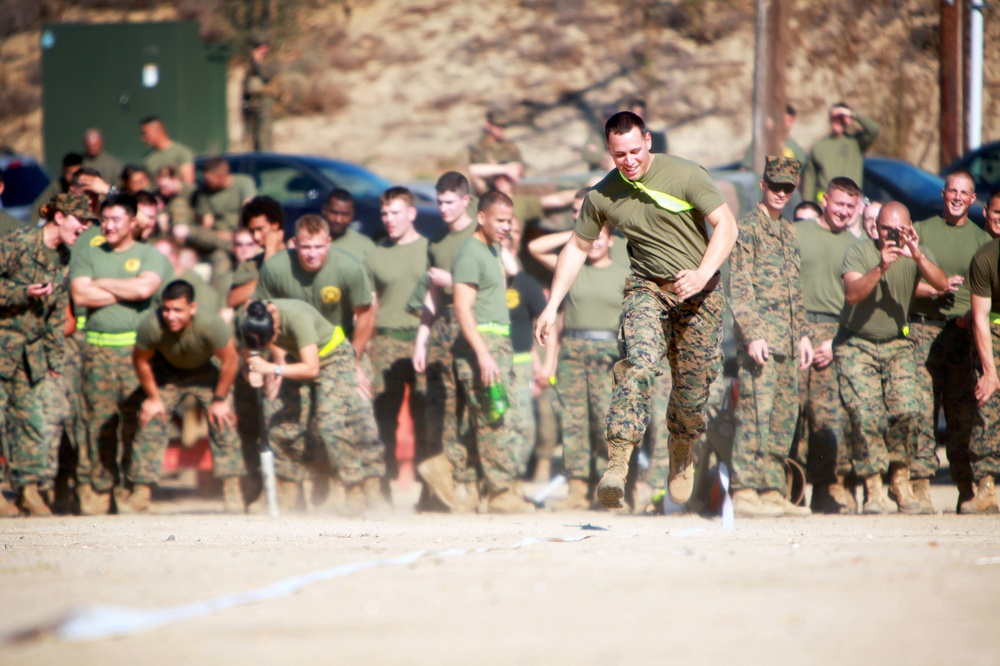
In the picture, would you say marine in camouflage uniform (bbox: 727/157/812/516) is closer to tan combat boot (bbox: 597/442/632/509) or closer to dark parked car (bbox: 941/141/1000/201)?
tan combat boot (bbox: 597/442/632/509)

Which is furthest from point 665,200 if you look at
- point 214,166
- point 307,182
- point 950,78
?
point 950,78

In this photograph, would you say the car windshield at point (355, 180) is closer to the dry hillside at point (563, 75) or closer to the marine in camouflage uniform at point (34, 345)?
the marine in camouflage uniform at point (34, 345)

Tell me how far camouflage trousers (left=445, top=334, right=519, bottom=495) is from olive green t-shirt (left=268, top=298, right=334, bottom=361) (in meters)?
1.06

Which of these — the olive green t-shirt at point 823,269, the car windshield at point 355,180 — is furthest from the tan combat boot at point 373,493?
the car windshield at point 355,180

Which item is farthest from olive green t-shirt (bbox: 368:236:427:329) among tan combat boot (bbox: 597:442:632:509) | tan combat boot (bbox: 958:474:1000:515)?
tan combat boot (bbox: 958:474:1000:515)

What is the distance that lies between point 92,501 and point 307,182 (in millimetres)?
6332

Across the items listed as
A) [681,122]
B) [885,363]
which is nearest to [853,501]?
[885,363]

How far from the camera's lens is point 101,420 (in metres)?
9.51

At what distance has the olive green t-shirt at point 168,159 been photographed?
13.9 metres

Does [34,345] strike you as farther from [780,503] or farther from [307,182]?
[307,182]

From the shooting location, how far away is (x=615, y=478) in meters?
6.38

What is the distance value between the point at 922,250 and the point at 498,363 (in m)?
3.22

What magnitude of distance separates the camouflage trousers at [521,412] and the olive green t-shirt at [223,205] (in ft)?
13.9

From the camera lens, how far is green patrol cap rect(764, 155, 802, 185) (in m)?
8.53
